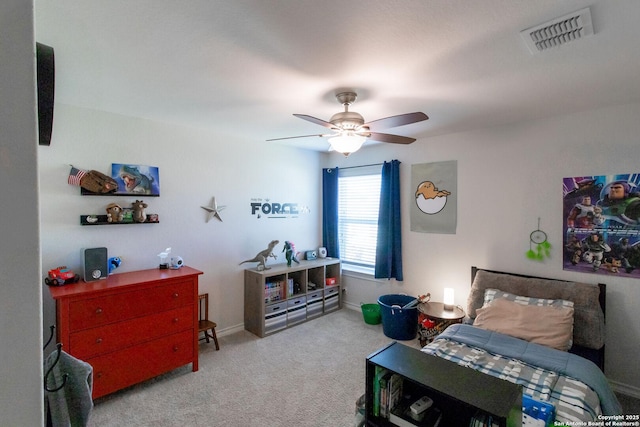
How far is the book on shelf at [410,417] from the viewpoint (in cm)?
127

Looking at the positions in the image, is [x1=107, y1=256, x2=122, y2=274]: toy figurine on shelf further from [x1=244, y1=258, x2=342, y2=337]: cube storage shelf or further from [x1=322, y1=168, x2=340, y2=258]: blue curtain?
[x1=322, y1=168, x2=340, y2=258]: blue curtain

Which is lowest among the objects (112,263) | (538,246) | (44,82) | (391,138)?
(112,263)

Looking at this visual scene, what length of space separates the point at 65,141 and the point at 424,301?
3875mm

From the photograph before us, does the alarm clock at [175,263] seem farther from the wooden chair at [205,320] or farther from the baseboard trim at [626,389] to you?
the baseboard trim at [626,389]

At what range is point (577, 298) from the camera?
248cm

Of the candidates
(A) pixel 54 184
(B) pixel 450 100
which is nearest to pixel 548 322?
(B) pixel 450 100

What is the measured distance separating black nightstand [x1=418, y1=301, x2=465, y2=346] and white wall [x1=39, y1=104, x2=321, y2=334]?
1954 mm

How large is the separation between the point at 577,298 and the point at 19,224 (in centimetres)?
342

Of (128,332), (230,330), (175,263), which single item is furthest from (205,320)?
(128,332)

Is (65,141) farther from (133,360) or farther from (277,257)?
(277,257)

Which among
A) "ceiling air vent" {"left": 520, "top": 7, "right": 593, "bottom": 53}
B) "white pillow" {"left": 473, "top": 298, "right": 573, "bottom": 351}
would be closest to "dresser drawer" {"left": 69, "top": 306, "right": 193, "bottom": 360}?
"white pillow" {"left": 473, "top": 298, "right": 573, "bottom": 351}

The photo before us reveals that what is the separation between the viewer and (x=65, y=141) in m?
2.45

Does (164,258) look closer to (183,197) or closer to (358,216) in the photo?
(183,197)

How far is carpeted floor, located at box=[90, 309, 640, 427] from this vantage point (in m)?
2.11
